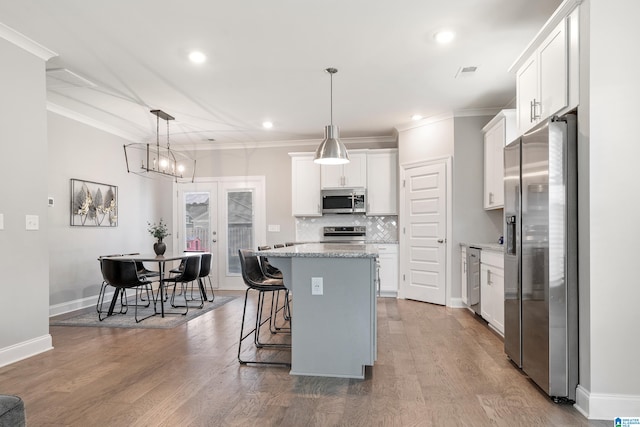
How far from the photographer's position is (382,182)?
6.38 m

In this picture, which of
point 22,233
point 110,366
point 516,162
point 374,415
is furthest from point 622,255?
point 22,233

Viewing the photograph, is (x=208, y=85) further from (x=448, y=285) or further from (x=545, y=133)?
(x=448, y=285)

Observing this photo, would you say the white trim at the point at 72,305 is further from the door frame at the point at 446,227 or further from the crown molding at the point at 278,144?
the door frame at the point at 446,227

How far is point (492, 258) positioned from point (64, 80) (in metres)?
4.80

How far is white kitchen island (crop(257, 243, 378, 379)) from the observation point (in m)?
2.79

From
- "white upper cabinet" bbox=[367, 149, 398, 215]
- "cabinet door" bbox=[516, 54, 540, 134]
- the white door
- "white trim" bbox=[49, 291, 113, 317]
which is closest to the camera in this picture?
"cabinet door" bbox=[516, 54, 540, 134]

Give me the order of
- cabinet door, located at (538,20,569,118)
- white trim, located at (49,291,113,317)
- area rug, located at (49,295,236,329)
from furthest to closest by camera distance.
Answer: white trim, located at (49,291,113,317), area rug, located at (49,295,236,329), cabinet door, located at (538,20,569,118)

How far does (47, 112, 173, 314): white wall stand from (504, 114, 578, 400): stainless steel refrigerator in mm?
5276

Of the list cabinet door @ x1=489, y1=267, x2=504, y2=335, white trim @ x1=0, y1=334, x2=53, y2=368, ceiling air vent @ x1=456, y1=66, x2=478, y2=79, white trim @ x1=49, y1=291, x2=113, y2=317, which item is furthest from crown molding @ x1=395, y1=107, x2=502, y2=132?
white trim @ x1=49, y1=291, x2=113, y2=317

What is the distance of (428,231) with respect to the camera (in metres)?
5.63

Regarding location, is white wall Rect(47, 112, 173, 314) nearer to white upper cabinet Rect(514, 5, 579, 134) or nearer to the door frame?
the door frame

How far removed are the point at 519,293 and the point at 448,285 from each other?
2557 millimetres

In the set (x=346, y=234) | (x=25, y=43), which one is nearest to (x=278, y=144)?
(x=346, y=234)

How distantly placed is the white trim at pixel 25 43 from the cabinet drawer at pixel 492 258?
4417 mm
